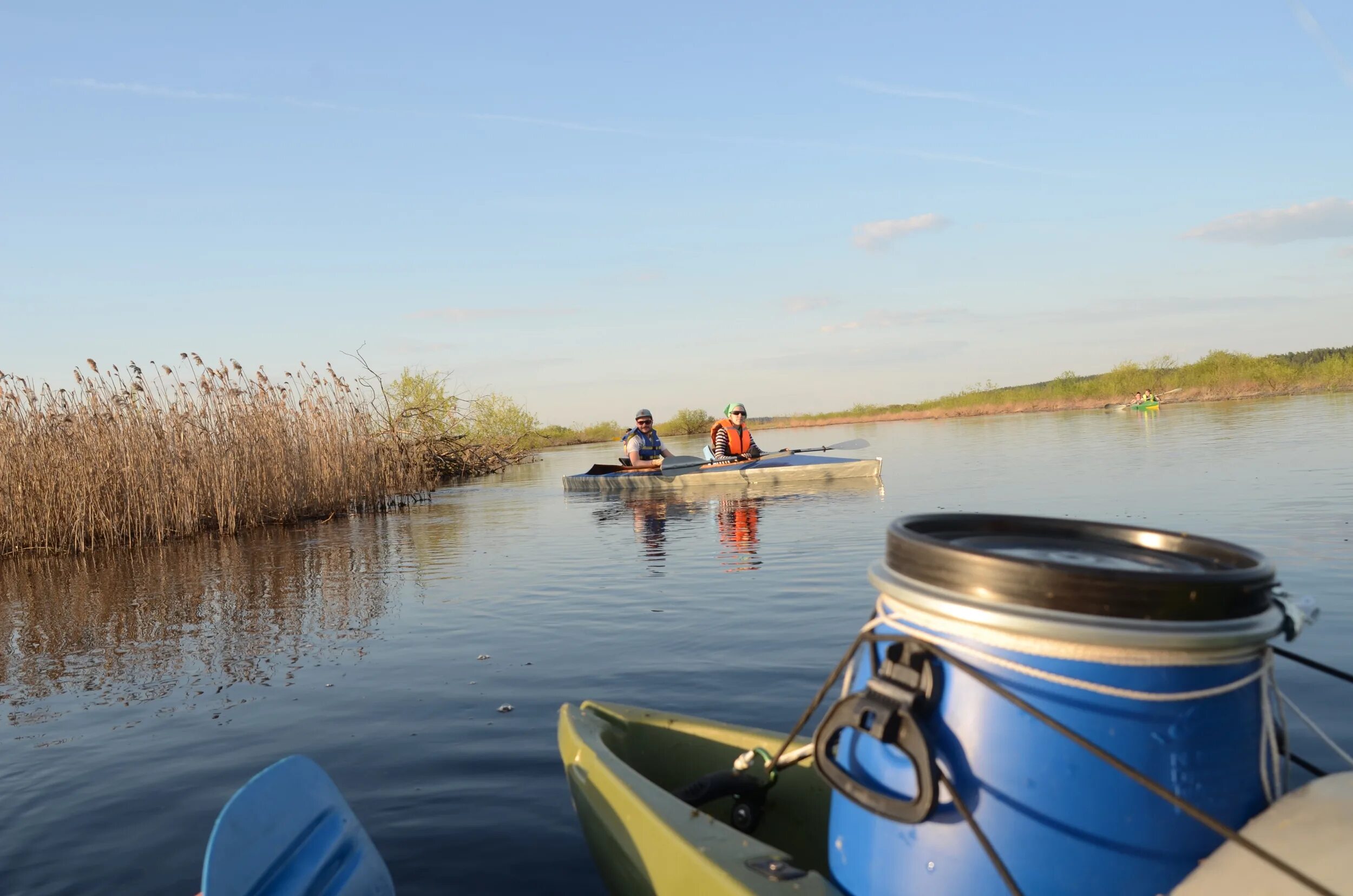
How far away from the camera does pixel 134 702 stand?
18.2 ft

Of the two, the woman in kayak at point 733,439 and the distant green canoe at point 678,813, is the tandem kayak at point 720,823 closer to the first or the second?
the distant green canoe at point 678,813

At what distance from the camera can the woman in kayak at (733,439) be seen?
1761cm

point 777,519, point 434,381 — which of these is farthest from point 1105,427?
point 434,381

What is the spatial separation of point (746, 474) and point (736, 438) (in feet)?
3.20

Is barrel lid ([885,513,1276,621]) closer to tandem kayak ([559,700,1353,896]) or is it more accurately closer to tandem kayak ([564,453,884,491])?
tandem kayak ([559,700,1353,896])

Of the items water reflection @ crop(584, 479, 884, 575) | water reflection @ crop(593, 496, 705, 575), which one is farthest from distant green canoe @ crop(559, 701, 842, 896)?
water reflection @ crop(593, 496, 705, 575)

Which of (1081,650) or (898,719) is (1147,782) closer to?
(1081,650)

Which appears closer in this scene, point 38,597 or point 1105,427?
point 38,597

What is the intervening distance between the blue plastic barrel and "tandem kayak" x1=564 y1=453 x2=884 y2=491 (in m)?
13.9

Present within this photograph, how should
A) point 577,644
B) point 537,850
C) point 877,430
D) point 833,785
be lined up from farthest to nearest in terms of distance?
1. point 877,430
2. point 577,644
3. point 537,850
4. point 833,785

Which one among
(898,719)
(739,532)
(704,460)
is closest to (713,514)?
(739,532)

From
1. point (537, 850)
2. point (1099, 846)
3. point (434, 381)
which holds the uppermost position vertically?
point (434, 381)

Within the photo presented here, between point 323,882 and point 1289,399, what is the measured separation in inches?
1654

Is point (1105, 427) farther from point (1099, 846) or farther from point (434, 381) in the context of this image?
point (1099, 846)
